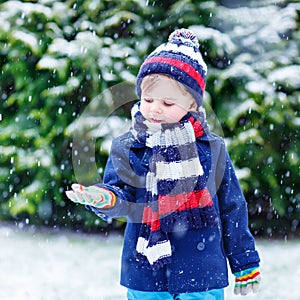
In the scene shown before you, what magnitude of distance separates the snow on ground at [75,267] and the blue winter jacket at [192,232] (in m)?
1.62

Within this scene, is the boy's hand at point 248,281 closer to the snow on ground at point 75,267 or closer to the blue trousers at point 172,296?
the blue trousers at point 172,296

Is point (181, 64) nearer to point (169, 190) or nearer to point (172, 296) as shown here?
point (169, 190)

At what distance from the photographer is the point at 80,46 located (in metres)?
4.92

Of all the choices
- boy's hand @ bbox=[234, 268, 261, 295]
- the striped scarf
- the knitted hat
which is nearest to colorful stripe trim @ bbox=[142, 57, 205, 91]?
the knitted hat

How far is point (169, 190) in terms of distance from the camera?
2.31m

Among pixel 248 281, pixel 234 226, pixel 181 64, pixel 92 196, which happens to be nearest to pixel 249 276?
pixel 248 281

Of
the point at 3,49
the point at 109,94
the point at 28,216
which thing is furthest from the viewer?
the point at 28,216

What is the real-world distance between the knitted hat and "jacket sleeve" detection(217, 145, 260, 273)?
0.31 meters

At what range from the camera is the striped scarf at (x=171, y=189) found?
90.9 inches

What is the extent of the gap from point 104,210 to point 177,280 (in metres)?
0.39

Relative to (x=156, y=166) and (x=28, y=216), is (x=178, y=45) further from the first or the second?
(x=28, y=216)

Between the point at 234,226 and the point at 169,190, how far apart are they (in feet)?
1.08

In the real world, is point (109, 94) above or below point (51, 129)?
above

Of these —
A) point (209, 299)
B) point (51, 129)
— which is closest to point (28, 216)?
point (51, 129)
